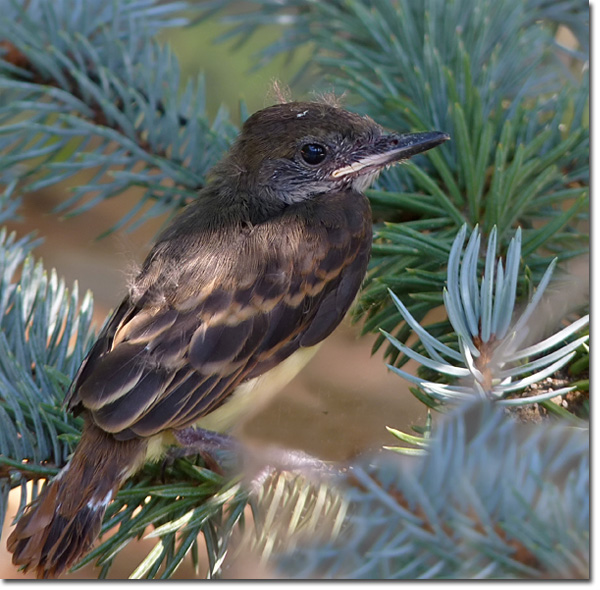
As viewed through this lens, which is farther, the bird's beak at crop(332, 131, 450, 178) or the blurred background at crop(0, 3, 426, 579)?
the bird's beak at crop(332, 131, 450, 178)

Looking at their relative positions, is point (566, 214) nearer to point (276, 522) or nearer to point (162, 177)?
point (276, 522)

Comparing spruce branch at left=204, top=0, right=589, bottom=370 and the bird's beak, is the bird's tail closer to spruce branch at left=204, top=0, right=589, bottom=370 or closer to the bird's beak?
spruce branch at left=204, top=0, right=589, bottom=370

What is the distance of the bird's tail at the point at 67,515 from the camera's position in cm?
113

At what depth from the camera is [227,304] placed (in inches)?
52.9

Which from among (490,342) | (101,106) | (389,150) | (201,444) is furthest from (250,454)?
(101,106)

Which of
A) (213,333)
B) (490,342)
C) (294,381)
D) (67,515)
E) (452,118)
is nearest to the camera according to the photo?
(490,342)

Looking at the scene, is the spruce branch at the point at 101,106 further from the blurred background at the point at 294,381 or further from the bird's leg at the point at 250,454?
the bird's leg at the point at 250,454

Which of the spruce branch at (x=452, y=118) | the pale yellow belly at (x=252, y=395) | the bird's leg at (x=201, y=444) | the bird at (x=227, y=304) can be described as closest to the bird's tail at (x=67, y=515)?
the bird at (x=227, y=304)

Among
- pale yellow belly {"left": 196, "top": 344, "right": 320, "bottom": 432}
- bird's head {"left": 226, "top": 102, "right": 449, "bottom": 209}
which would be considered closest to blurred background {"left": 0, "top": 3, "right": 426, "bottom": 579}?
pale yellow belly {"left": 196, "top": 344, "right": 320, "bottom": 432}

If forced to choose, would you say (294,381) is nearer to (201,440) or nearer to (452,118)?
(201,440)

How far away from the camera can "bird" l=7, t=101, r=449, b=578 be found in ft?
3.84

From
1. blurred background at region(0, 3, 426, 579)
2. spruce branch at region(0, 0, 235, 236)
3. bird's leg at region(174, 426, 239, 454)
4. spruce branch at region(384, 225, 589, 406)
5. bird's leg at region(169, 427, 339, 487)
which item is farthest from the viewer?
spruce branch at region(0, 0, 235, 236)

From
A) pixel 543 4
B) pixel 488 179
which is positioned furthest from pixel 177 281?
pixel 543 4

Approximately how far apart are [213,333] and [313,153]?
0.51 meters
